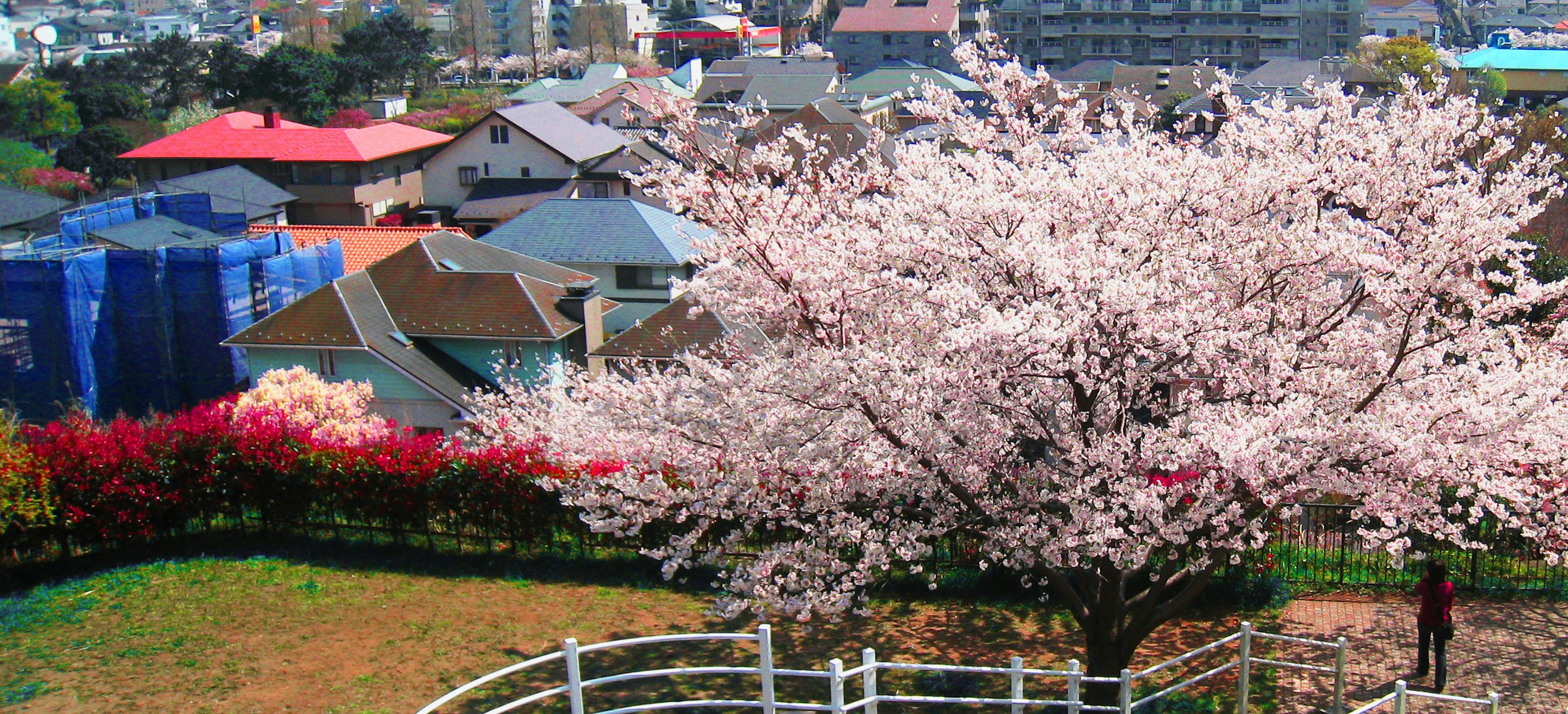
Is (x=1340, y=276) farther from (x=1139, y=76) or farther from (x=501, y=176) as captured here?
(x=1139, y=76)

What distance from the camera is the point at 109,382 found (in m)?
27.1

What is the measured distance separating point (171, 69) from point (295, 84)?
44.3 feet

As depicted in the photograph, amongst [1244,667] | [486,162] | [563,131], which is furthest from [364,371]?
[563,131]

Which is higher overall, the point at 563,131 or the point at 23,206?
the point at 563,131

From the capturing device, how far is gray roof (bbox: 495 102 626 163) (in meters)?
45.1

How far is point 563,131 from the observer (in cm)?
4706

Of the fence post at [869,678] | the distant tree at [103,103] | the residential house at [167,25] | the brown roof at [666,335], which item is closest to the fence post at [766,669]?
the fence post at [869,678]

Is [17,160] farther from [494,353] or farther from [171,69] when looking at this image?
[494,353]

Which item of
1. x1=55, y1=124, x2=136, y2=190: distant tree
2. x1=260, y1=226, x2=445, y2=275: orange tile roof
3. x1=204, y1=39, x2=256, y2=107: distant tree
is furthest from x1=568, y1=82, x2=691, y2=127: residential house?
x1=55, y1=124, x2=136, y2=190: distant tree

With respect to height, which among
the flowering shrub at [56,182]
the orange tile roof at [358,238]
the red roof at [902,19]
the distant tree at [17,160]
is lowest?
the orange tile roof at [358,238]

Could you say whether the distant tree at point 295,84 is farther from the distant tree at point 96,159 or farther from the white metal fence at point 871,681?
the white metal fence at point 871,681

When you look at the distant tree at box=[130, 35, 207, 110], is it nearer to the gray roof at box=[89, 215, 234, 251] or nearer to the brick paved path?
the gray roof at box=[89, 215, 234, 251]

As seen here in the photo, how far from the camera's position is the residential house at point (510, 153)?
45.0 m

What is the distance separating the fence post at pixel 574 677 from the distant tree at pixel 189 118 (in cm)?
6245
